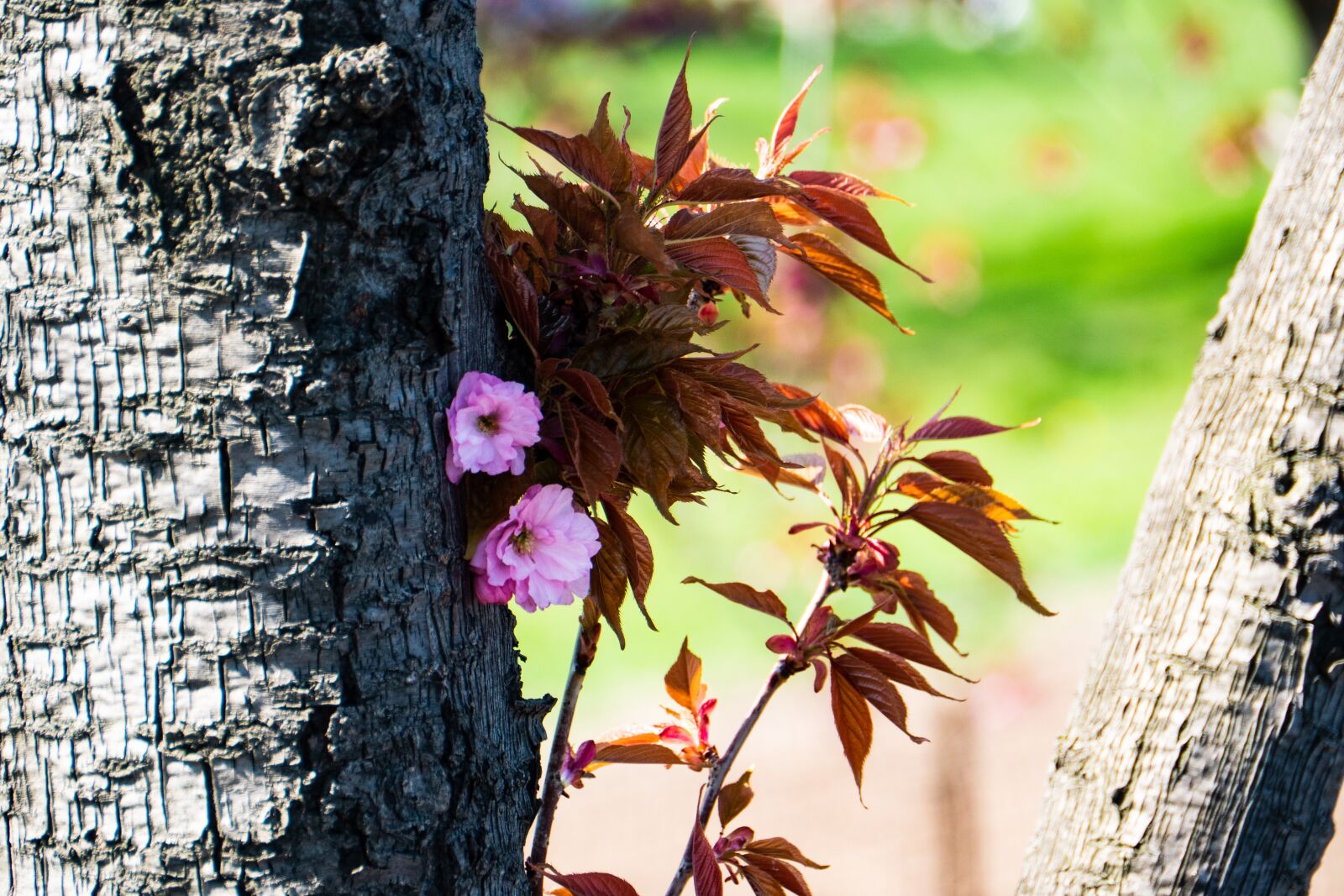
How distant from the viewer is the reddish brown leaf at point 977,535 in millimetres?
844

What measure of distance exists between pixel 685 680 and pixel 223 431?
44 cm

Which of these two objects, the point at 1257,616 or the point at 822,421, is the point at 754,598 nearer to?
the point at 822,421

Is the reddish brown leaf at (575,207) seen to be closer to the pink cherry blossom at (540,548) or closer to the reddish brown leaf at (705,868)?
the pink cherry blossom at (540,548)

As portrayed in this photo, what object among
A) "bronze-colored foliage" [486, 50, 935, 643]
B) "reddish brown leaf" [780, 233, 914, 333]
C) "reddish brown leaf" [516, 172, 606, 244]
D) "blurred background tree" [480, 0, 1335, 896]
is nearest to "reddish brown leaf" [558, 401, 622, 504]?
"bronze-colored foliage" [486, 50, 935, 643]

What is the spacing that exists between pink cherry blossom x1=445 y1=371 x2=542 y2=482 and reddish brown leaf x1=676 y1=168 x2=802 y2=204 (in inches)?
6.4

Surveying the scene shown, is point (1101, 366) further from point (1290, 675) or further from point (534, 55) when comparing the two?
point (1290, 675)

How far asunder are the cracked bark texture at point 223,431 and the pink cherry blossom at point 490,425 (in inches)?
0.7

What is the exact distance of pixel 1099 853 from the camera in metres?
0.92

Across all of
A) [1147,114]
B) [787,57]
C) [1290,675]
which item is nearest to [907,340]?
[787,57]

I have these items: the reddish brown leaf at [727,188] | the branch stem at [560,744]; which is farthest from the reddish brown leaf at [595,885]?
the reddish brown leaf at [727,188]

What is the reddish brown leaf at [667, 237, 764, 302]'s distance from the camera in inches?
28.4

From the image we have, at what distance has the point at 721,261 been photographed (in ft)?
2.37

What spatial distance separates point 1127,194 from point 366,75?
26.5 feet

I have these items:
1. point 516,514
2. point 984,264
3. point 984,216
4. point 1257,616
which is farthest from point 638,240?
point 984,216
